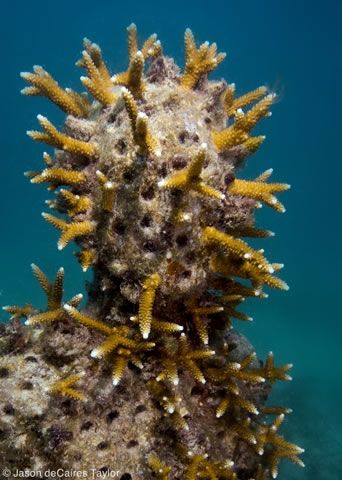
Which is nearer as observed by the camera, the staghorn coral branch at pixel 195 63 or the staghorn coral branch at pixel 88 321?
the staghorn coral branch at pixel 88 321

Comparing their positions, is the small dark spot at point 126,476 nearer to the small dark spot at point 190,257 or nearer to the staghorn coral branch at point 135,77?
the small dark spot at point 190,257

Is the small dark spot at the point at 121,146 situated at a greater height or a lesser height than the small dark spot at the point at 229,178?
greater

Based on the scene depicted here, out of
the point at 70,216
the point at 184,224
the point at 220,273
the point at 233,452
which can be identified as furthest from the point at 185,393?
the point at 70,216

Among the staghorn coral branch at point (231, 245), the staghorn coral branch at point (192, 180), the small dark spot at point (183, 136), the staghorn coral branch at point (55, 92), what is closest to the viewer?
the staghorn coral branch at point (192, 180)

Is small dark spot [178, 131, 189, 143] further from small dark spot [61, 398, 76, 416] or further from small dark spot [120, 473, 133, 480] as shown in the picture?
small dark spot [120, 473, 133, 480]

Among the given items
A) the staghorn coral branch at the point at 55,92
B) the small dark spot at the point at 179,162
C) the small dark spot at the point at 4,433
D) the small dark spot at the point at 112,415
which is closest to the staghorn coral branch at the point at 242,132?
the small dark spot at the point at 179,162

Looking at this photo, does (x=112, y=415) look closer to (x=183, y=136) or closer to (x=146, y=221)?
(x=146, y=221)

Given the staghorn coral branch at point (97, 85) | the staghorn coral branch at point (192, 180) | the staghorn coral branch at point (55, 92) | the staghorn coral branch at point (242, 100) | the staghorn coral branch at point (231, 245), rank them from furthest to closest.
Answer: the staghorn coral branch at point (242, 100) → the staghorn coral branch at point (55, 92) → the staghorn coral branch at point (97, 85) → the staghorn coral branch at point (231, 245) → the staghorn coral branch at point (192, 180)
